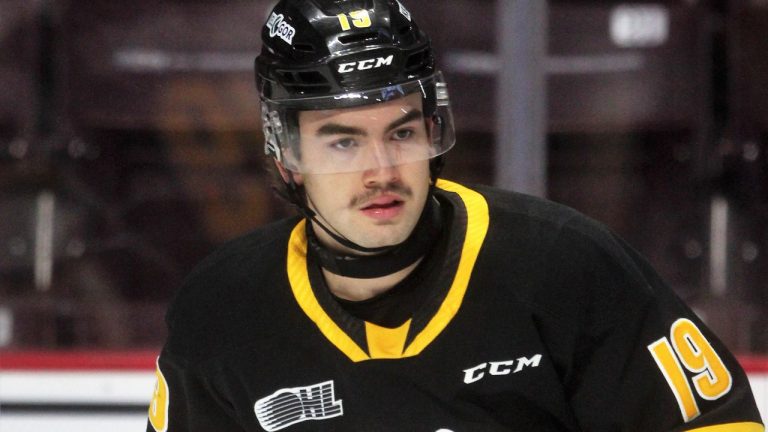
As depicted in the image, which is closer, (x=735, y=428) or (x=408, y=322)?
(x=735, y=428)

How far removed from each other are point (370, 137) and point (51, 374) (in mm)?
1169

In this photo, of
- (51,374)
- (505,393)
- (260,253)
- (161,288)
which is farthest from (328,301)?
(161,288)

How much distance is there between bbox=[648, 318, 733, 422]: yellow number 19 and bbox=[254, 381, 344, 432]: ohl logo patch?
0.40 m

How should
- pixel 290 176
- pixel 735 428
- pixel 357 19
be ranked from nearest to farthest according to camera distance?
1. pixel 735 428
2. pixel 357 19
3. pixel 290 176

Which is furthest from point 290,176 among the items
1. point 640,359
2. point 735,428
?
point 735,428

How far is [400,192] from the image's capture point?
1499 millimetres

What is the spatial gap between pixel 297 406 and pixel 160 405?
0.22 metres

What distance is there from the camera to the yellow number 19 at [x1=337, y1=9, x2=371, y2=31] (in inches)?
60.9

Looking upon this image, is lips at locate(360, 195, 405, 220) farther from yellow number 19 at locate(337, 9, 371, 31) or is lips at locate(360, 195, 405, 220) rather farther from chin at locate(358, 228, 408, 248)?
yellow number 19 at locate(337, 9, 371, 31)

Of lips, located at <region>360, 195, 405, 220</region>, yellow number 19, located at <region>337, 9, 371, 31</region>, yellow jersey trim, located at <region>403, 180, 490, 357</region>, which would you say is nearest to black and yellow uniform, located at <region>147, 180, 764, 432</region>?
yellow jersey trim, located at <region>403, 180, 490, 357</region>

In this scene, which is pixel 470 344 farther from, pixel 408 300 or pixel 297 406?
pixel 297 406

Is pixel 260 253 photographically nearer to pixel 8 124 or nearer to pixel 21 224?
pixel 21 224

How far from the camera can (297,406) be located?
1.59 meters

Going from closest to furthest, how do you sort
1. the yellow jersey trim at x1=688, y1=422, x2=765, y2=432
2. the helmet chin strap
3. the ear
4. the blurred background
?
1. the yellow jersey trim at x1=688, y1=422, x2=765, y2=432
2. the helmet chin strap
3. the ear
4. the blurred background
